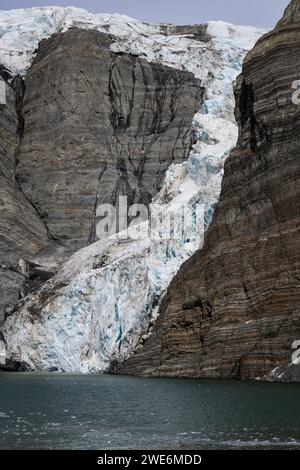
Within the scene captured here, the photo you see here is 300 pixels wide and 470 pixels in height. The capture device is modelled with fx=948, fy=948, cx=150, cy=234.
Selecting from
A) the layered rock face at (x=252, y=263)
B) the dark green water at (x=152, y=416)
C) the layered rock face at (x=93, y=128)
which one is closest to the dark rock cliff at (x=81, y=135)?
the layered rock face at (x=93, y=128)

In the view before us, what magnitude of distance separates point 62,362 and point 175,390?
27148 millimetres

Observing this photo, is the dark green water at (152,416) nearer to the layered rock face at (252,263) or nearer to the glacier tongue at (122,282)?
the layered rock face at (252,263)

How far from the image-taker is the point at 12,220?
87.6 metres

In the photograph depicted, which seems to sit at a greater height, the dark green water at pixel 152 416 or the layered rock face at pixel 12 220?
the layered rock face at pixel 12 220

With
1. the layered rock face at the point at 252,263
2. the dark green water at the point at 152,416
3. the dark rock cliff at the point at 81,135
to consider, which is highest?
the dark rock cliff at the point at 81,135

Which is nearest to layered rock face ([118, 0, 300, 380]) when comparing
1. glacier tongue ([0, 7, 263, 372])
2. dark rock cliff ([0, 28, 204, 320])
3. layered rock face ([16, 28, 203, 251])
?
glacier tongue ([0, 7, 263, 372])

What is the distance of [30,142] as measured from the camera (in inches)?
3755

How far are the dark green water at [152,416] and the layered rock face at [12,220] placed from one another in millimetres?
33817

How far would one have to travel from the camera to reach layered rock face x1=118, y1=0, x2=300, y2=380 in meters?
53.0

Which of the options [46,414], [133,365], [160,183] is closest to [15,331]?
[133,365]

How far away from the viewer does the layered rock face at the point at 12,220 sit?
84.2 m

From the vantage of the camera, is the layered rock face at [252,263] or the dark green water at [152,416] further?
the layered rock face at [252,263]

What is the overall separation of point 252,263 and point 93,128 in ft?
137
